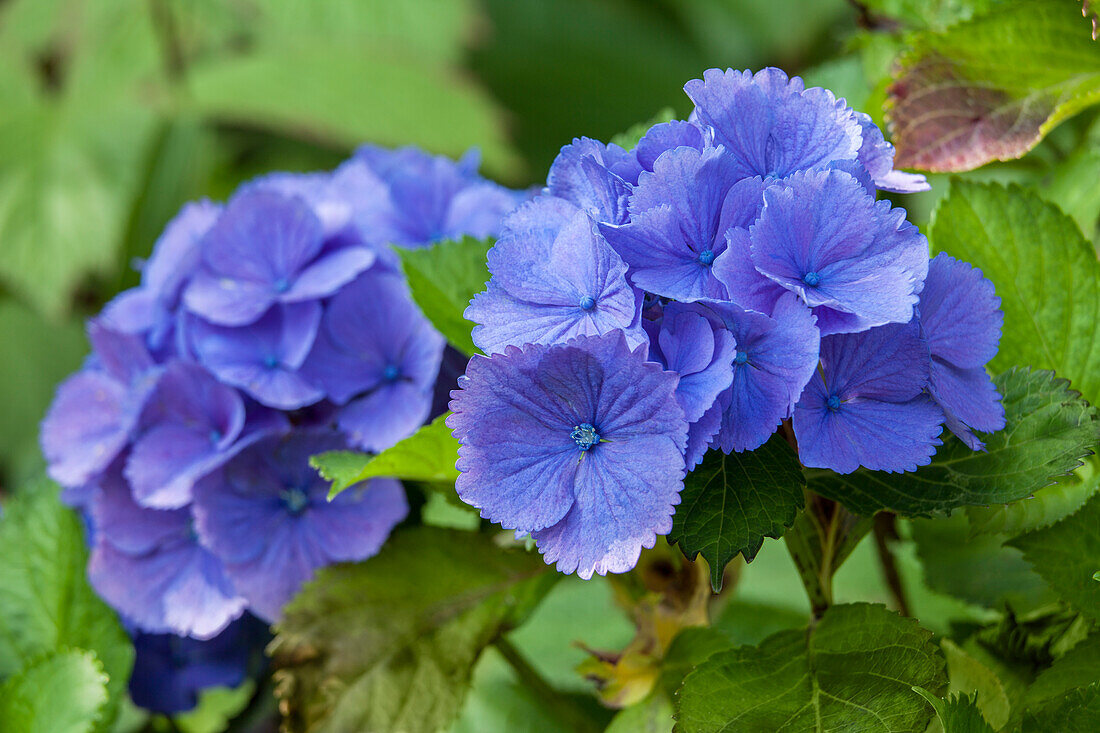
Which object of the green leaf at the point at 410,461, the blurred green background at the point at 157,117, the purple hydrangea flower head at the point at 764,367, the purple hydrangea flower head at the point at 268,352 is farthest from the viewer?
the blurred green background at the point at 157,117

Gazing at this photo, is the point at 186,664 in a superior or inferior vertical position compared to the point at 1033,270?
inferior

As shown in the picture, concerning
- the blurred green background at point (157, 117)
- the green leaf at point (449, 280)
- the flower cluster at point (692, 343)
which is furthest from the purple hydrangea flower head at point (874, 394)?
the blurred green background at point (157, 117)

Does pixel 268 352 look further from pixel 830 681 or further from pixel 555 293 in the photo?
pixel 830 681

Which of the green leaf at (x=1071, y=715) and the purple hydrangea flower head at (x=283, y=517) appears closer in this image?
the green leaf at (x=1071, y=715)

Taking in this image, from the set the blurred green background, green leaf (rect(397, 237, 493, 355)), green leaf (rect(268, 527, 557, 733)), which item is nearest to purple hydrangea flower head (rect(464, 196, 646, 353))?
green leaf (rect(397, 237, 493, 355))

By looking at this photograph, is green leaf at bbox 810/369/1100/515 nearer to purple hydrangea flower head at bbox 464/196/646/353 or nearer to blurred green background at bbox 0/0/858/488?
purple hydrangea flower head at bbox 464/196/646/353

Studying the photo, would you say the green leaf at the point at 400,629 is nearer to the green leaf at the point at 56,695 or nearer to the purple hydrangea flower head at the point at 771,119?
the green leaf at the point at 56,695

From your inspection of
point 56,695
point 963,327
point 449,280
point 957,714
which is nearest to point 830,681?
point 957,714
